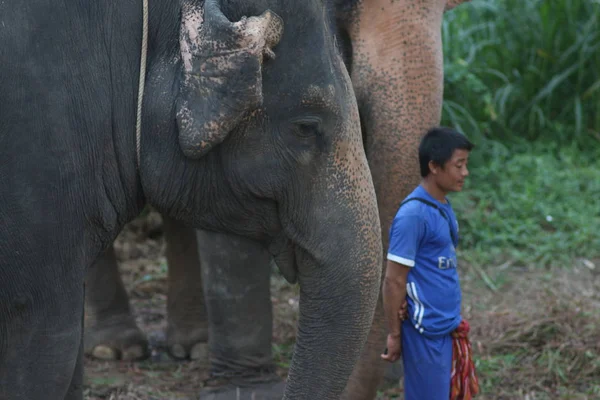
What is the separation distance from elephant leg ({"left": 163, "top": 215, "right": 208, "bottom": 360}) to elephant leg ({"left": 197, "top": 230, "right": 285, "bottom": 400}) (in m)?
0.42

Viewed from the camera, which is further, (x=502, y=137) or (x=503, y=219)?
(x=502, y=137)

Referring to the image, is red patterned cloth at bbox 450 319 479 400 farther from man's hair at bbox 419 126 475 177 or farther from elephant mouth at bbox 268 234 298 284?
elephant mouth at bbox 268 234 298 284

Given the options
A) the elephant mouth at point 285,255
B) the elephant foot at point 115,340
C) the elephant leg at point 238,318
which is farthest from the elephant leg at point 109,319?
the elephant mouth at point 285,255

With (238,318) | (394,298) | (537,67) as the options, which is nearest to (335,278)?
(394,298)

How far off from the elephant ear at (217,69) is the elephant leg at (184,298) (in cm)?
199

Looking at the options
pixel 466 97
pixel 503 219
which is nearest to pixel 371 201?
pixel 503 219

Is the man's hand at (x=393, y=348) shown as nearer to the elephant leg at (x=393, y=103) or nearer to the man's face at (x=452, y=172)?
the elephant leg at (x=393, y=103)

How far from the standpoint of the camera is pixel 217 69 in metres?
1.97

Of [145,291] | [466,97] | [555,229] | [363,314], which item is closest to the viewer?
[363,314]

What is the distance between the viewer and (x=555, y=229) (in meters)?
5.37

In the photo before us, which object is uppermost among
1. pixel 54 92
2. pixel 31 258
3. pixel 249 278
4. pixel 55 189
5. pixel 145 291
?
pixel 54 92

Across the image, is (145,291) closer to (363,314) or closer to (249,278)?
(249,278)

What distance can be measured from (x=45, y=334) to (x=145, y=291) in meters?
2.83

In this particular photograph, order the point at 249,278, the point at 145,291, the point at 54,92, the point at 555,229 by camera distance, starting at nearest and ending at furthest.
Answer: the point at 54,92
the point at 249,278
the point at 145,291
the point at 555,229
